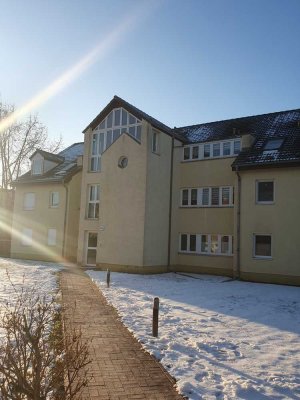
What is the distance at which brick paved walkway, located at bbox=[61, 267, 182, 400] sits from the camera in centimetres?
593

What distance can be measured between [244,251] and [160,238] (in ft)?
16.3

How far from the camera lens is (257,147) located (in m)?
23.0

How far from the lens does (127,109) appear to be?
24516 mm

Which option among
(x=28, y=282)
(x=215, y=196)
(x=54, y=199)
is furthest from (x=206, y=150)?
(x=28, y=282)

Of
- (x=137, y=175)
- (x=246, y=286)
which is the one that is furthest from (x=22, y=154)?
(x=246, y=286)

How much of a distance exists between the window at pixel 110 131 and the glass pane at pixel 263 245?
349 inches

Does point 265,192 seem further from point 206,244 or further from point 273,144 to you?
point 206,244

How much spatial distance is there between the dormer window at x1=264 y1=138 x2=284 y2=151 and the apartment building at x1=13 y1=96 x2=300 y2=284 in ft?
0.20

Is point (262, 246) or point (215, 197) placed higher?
point (215, 197)

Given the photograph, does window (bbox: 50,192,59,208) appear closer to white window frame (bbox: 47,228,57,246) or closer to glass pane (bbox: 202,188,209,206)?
white window frame (bbox: 47,228,57,246)

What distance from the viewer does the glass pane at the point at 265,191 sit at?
21578mm

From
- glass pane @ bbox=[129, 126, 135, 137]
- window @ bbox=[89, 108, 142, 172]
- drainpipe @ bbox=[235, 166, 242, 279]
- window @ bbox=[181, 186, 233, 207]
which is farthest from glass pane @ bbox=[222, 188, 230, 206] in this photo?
glass pane @ bbox=[129, 126, 135, 137]

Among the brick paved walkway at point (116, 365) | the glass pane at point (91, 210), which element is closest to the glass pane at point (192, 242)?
the glass pane at point (91, 210)

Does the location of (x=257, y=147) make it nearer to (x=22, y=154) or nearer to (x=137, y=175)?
(x=137, y=175)
